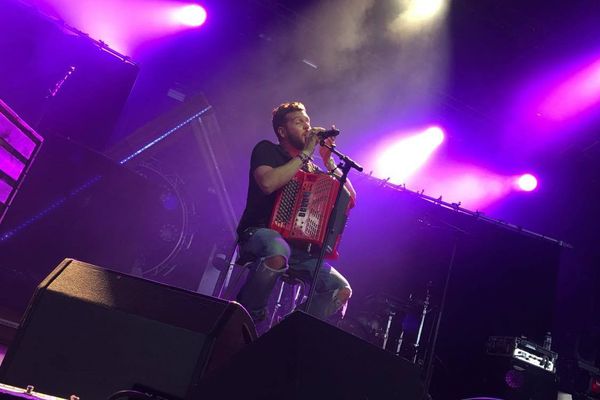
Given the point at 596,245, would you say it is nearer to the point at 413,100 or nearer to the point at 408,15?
the point at 413,100

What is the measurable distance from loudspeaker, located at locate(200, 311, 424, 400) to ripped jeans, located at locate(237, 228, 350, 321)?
1.65m

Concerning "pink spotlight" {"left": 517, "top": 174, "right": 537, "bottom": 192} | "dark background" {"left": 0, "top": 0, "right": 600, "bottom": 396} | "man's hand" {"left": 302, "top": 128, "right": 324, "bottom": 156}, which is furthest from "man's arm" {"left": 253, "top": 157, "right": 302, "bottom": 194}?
"pink spotlight" {"left": 517, "top": 174, "right": 537, "bottom": 192}

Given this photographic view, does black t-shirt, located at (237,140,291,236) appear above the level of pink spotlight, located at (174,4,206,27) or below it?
below

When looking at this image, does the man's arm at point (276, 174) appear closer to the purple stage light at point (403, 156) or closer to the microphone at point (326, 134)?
the microphone at point (326, 134)

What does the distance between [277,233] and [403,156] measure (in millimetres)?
5745

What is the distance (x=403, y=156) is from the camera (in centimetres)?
859

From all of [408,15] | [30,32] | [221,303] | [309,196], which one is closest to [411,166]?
[408,15]

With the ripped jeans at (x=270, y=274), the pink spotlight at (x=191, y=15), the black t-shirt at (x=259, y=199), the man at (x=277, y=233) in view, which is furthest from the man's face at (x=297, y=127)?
the pink spotlight at (x=191, y=15)

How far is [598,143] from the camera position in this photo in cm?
738

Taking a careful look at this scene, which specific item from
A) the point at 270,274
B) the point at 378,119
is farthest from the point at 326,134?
the point at 378,119

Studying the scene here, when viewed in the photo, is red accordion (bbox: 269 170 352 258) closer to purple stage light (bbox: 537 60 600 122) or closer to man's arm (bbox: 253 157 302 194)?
man's arm (bbox: 253 157 302 194)

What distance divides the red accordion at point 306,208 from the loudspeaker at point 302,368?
189cm

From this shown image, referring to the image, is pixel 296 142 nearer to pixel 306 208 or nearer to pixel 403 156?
pixel 306 208

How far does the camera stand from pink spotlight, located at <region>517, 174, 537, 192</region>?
8250 mm
